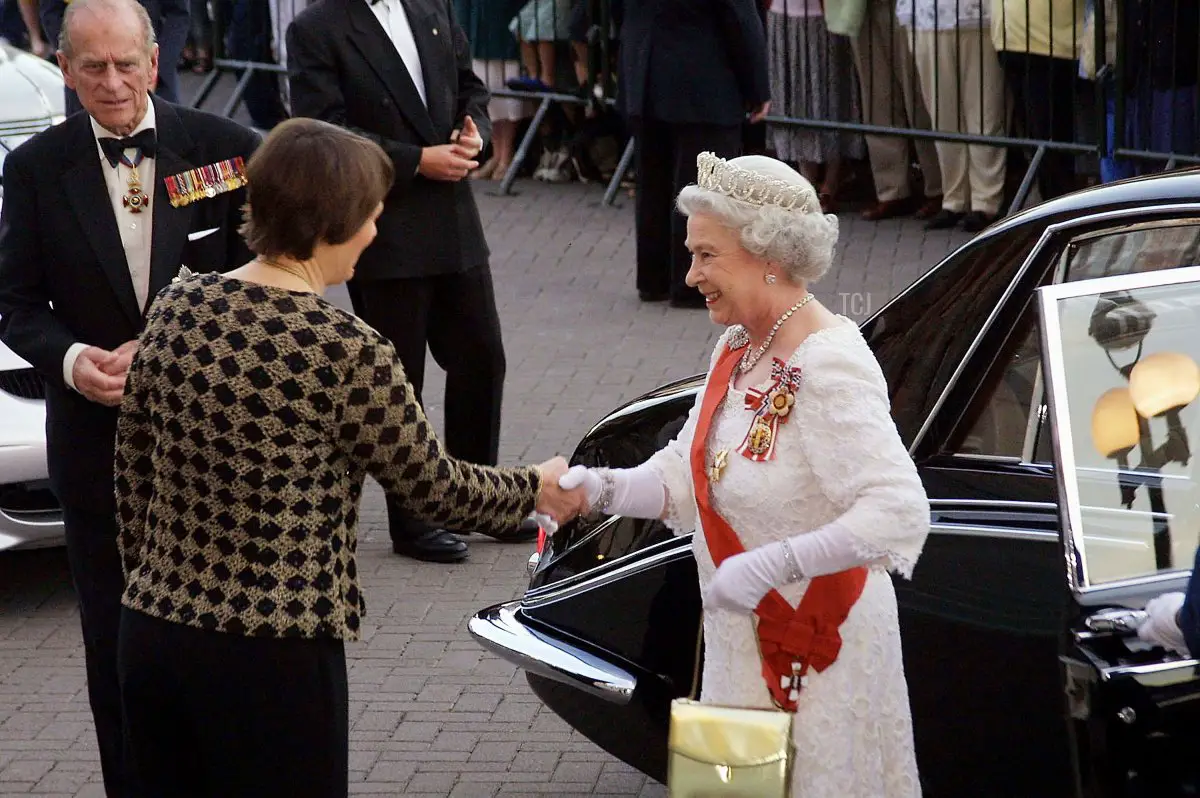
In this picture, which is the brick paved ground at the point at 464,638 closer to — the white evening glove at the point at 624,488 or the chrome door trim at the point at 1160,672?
the white evening glove at the point at 624,488

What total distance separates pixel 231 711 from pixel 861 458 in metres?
1.22

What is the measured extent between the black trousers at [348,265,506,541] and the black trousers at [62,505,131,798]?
7.41 feet


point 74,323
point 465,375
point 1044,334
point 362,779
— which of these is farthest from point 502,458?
point 1044,334

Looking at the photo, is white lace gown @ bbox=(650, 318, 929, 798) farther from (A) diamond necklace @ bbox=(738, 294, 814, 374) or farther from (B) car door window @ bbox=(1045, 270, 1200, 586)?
(B) car door window @ bbox=(1045, 270, 1200, 586)

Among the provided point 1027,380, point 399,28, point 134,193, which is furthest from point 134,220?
point 399,28

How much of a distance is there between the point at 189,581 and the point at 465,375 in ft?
11.9

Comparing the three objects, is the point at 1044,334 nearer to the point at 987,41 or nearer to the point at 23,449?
the point at 23,449

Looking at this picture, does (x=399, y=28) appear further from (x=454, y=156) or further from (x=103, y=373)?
(x=103, y=373)

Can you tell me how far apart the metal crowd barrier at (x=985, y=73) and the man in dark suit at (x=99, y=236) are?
6.89 m

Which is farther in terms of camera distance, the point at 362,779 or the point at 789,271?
the point at 362,779

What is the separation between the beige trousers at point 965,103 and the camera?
1111 cm

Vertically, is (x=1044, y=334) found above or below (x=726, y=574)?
above

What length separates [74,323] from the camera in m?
4.42

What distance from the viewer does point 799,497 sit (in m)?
3.46
